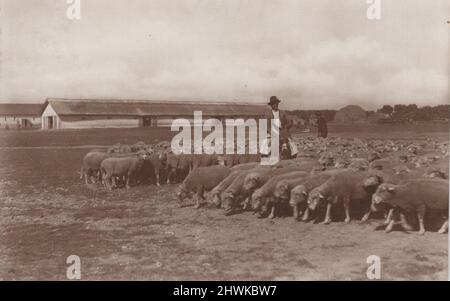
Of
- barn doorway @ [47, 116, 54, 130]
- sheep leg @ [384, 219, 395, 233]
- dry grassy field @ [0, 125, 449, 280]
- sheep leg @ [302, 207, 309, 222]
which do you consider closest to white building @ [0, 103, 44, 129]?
barn doorway @ [47, 116, 54, 130]

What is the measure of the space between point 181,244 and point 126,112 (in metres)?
30.9

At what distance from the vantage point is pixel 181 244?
7.85 metres

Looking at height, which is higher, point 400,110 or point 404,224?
point 400,110

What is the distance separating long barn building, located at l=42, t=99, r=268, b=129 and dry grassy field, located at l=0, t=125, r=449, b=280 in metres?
24.7

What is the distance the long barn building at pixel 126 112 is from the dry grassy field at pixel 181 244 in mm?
24689

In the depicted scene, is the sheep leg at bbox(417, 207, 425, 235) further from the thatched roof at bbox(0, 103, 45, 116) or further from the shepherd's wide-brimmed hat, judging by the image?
the thatched roof at bbox(0, 103, 45, 116)

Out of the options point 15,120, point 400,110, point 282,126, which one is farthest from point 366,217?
point 15,120

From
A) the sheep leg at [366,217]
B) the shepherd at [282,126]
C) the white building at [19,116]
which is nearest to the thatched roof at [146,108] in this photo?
the white building at [19,116]

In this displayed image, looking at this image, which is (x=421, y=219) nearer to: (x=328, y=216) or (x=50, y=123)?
(x=328, y=216)

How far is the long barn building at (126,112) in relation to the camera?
3619cm

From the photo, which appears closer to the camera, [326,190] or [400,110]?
[326,190]
